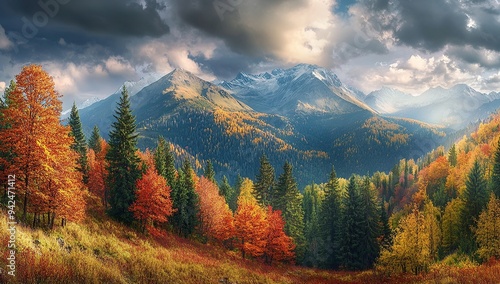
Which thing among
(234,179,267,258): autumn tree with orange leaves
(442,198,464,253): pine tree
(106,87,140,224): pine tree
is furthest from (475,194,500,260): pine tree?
(106,87,140,224): pine tree

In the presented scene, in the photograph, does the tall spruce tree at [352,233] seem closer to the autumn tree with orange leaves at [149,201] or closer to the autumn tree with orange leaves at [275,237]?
the autumn tree with orange leaves at [275,237]

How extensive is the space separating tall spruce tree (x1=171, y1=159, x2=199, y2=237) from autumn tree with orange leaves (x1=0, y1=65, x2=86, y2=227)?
1217 inches

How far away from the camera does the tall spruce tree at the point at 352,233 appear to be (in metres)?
53.2

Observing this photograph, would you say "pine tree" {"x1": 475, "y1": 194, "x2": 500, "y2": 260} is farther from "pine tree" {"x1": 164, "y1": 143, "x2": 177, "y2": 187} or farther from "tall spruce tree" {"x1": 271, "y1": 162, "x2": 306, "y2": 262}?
"pine tree" {"x1": 164, "y1": 143, "x2": 177, "y2": 187}

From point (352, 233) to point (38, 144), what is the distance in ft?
166

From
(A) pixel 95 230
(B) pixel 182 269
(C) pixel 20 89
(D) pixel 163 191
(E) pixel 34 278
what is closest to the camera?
(E) pixel 34 278

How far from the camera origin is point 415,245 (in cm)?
3603

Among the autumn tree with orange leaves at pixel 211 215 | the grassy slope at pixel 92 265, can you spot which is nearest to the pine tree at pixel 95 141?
the autumn tree with orange leaves at pixel 211 215

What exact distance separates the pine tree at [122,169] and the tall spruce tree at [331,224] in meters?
37.5

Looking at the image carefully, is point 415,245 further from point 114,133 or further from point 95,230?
point 114,133

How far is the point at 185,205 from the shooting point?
53.0 m

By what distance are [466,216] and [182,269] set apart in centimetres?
5757

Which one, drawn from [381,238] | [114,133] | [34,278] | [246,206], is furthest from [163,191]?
[381,238]

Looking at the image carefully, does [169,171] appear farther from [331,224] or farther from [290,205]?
[331,224]
